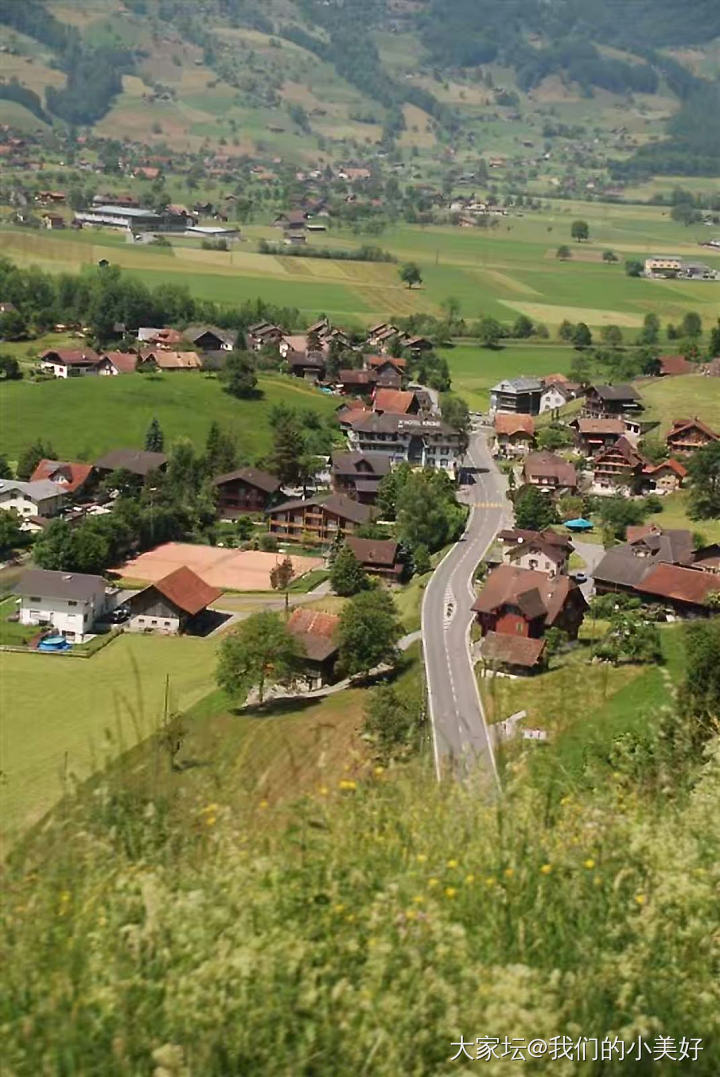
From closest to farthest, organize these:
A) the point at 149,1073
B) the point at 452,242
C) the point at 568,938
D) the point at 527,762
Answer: the point at 149,1073 < the point at 568,938 < the point at 527,762 < the point at 452,242

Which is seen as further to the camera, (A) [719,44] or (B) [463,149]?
(A) [719,44]

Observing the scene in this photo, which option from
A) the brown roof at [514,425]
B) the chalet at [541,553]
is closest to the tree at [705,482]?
the chalet at [541,553]

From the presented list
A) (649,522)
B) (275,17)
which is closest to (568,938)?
(649,522)

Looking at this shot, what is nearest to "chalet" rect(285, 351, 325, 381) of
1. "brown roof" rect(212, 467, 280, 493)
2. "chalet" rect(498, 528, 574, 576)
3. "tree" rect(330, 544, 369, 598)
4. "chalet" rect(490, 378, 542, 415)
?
"chalet" rect(490, 378, 542, 415)

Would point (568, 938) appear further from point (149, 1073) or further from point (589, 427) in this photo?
point (589, 427)

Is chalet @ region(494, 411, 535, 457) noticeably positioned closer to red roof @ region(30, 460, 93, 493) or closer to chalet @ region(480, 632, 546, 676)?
red roof @ region(30, 460, 93, 493)

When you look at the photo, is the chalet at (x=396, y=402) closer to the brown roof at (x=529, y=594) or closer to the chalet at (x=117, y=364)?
the chalet at (x=117, y=364)

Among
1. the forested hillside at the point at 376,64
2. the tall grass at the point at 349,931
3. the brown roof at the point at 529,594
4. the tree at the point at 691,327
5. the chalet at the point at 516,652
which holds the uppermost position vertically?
the forested hillside at the point at 376,64
